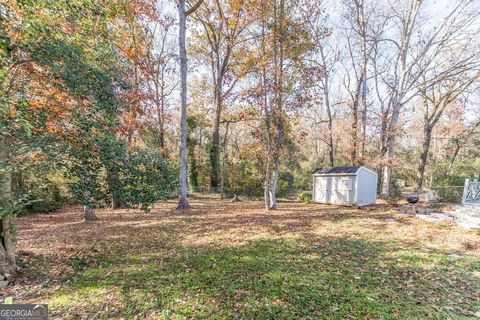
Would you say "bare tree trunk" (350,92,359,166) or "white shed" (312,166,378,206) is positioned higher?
"bare tree trunk" (350,92,359,166)

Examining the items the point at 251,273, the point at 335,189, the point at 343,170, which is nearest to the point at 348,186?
the point at 335,189

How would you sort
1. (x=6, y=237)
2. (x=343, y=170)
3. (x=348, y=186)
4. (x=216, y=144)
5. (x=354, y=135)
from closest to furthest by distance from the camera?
1. (x=6, y=237)
2. (x=348, y=186)
3. (x=343, y=170)
4. (x=354, y=135)
5. (x=216, y=144)

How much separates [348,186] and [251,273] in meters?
10.2

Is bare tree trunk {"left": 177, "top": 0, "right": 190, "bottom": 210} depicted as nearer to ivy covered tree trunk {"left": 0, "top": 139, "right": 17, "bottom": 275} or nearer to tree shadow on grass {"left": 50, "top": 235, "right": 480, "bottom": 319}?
tree shadow on grass {"left": 50, "top": 235, "right": 480, "bottom": 319}

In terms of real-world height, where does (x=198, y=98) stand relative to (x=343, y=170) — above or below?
above

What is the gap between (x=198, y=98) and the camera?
18.6 metres

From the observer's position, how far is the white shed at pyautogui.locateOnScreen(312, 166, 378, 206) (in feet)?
38.2

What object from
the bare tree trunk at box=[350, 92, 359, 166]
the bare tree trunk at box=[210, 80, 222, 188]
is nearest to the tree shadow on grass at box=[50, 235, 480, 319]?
the bare tree trunk at box=[350, 92, 359, 166]

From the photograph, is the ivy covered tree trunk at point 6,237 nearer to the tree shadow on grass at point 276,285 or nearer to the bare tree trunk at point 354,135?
the tree shadow on grass at point 276,285

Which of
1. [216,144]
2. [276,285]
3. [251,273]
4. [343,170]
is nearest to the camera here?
[276,285]

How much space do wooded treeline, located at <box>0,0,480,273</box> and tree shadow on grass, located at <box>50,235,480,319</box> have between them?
1467 mm

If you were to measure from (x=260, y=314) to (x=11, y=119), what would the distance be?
4496mm

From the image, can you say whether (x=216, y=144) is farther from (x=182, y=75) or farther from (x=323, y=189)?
(x=323, y=189)

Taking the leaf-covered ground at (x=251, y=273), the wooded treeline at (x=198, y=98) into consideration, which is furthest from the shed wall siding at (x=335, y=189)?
the leaf-covered ground at (x=251, y=273)
